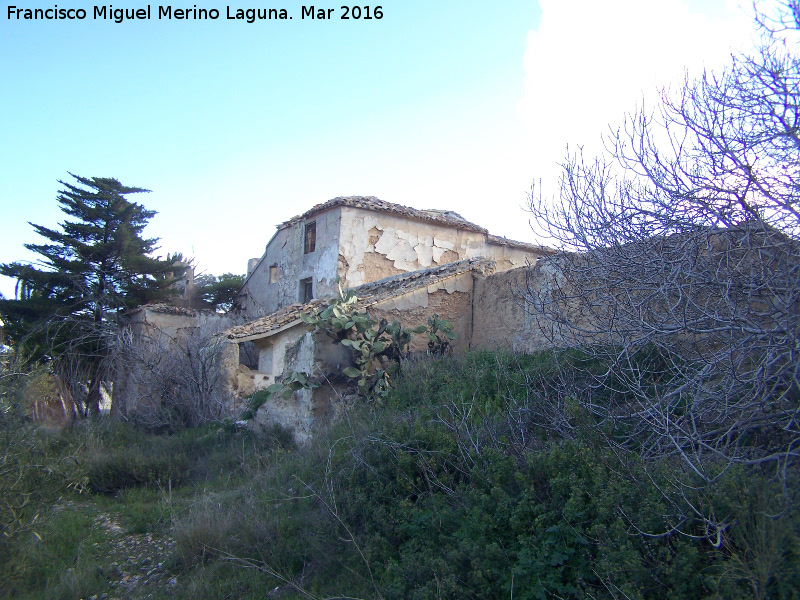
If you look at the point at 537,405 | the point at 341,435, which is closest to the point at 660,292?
the point at 537,405

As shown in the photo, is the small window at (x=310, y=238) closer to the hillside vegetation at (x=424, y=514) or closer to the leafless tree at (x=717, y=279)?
the hillside vegetation at (x=424, y=514)

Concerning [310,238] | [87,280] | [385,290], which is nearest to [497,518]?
[385,290]

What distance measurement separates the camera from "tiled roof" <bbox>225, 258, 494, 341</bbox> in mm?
9133

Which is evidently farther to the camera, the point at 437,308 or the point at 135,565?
the point at 437,308

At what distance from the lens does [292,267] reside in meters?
17.6

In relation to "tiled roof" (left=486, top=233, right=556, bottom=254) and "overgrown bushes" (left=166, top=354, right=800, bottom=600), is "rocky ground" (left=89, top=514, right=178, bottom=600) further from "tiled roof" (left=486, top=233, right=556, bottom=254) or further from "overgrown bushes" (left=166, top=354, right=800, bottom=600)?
"tiled roof" (left=486, top=233, right=556, bottom=254)

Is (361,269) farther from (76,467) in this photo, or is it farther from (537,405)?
(537,405)

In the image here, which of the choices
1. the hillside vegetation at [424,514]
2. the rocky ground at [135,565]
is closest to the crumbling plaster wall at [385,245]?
the hillside vegetation at [424,514]

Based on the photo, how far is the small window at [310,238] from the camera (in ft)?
55.5

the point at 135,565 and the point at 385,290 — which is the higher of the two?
the point at 385,290

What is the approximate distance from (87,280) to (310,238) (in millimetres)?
7317

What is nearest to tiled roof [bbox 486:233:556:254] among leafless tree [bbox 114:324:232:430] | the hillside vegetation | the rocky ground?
leafless tree [bbox 114:324:232:430]

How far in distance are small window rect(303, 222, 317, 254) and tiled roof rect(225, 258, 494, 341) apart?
220 inches

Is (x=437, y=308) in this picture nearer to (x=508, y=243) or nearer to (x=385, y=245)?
(x=385, y=245)
